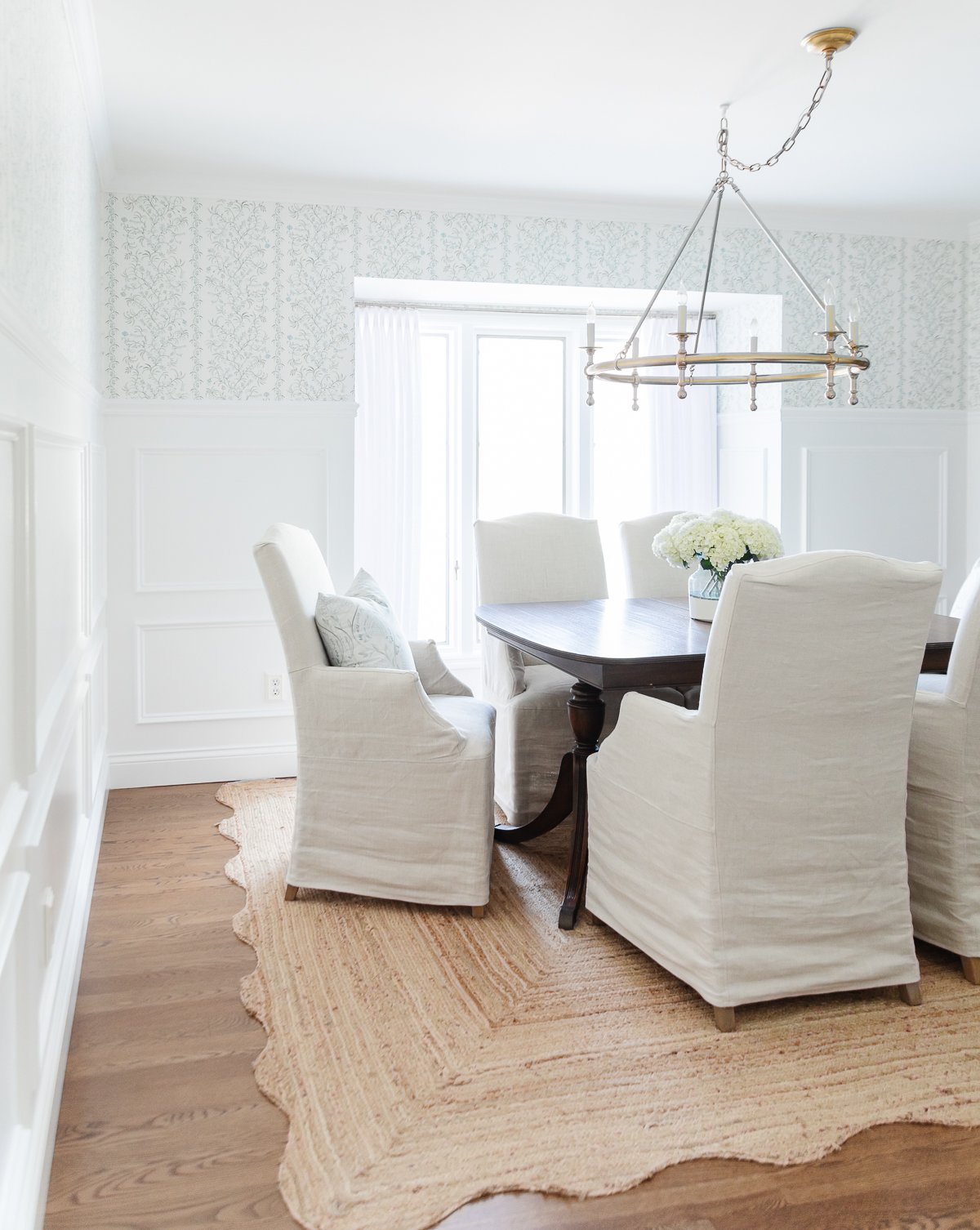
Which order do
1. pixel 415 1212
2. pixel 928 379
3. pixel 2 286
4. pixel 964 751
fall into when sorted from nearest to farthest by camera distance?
1. pixel 2 286
2. pixel 415 1212
3. pixel 964 751
4. pixel 928 379

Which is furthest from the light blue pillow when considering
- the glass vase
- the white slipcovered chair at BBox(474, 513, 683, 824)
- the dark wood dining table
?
the glass vase

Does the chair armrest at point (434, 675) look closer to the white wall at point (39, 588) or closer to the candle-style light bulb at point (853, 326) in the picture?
the white wall at point (39, 588)

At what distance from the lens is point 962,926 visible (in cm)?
260

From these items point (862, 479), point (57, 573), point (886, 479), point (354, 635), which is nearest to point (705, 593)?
point (354, 635)

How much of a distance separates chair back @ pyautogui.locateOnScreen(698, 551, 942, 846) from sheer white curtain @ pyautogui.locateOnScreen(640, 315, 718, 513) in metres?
3.28

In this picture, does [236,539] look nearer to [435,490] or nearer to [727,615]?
[435,490]

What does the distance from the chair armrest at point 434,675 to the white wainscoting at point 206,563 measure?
42.6 inches

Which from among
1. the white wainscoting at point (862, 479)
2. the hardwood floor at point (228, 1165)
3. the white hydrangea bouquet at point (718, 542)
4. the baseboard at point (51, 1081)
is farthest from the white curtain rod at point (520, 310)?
the hardwood floor at point (228, 1165)

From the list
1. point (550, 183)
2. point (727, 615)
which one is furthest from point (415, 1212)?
point (550, 183)

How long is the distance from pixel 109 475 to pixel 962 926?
11.6ft

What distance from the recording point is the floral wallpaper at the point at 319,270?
4.38 meters

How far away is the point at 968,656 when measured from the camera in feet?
8.28

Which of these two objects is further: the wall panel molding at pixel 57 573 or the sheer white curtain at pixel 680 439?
the sheer white curtain at pixel 680 439

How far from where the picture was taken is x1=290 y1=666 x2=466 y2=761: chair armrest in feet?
9.71
